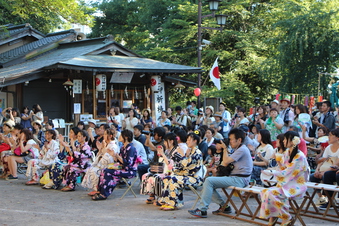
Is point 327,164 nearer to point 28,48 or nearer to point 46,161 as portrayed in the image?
point 46,161

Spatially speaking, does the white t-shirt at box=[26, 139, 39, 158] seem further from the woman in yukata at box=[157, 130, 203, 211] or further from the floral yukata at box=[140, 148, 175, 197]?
the woman in yukata at box=[157, 130, 203, 211]

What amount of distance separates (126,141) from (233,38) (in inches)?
797

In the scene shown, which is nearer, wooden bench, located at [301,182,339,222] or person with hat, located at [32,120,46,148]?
wooden bench, located at [301,182,339,222]

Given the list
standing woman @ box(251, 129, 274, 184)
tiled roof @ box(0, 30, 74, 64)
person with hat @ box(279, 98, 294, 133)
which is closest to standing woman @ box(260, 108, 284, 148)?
person with hat @ box(279, 98, 294, 133)

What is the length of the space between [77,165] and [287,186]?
16.4 ft

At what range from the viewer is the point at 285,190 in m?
5.92

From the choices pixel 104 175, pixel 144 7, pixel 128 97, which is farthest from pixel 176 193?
pixel 144 7

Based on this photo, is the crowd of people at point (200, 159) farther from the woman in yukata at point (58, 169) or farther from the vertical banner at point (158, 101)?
the vertical banner at point (158, 101)

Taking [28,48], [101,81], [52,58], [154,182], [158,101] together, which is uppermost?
[28,48]

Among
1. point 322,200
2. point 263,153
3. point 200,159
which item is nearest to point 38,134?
point 200,159

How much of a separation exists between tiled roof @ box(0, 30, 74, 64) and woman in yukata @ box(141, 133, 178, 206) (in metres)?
13.7

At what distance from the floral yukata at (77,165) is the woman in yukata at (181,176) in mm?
2623

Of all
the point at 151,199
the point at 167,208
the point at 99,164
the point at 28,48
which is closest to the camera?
the point at 167,208

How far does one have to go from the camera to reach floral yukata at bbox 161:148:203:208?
286 inches
